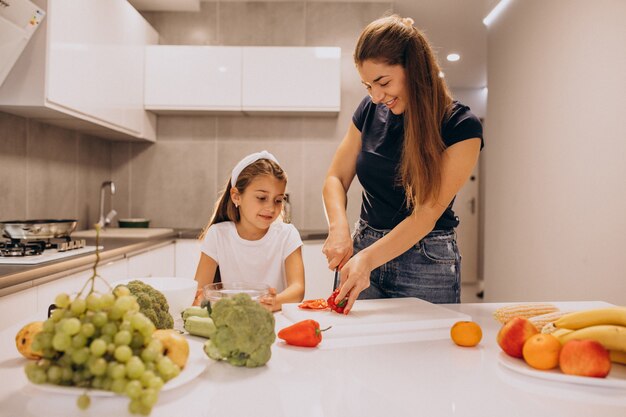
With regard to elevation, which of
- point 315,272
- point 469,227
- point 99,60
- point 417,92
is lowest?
point 315,272

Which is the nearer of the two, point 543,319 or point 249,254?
point 543,319

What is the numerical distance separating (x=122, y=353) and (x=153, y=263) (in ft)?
7.88

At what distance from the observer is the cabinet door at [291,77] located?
11.5 ft

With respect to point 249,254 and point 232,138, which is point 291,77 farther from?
point 249,254

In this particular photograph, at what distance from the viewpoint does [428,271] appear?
161 cm

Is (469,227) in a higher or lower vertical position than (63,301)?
lower

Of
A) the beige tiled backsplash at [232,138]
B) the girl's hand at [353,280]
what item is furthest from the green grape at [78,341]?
the beige tiled backsplash at [232,138]

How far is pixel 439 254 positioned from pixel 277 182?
2.27ft

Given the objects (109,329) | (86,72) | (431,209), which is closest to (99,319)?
(109,329)

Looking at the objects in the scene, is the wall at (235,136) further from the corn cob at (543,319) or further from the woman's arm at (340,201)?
the corn cob at (543,319)

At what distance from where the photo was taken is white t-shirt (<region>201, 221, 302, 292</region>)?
1.98 meters

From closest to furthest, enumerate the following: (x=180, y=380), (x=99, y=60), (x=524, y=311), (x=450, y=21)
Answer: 1. (x=180, y=380)
2. (x=524, y=311)
3. (x=99, y=60)
4. (x=450, y=21)

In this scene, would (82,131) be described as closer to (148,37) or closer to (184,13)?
(148,37)

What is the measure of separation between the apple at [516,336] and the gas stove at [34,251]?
1.67 m
